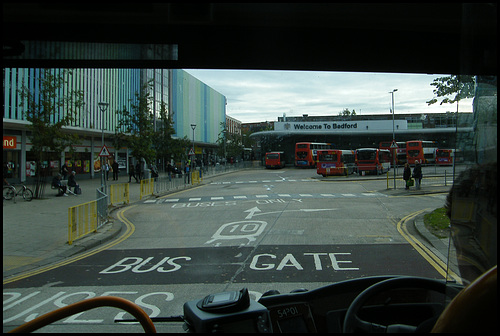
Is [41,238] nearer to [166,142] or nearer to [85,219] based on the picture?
[85,219]

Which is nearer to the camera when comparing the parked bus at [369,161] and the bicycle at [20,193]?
the bicycle at [20,193]

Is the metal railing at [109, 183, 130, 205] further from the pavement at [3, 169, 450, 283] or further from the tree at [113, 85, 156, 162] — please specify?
the tree at [113, 85, 156, 162]

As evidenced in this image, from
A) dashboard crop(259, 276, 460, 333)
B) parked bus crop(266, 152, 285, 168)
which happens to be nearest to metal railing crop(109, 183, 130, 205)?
dashboard crop(259, 276, 460, 333)

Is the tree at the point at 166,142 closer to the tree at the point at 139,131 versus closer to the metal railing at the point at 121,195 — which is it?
the tree at the point at 139,131

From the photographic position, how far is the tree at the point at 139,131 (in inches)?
1094

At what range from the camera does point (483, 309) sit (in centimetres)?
123

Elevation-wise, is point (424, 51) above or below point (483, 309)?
above

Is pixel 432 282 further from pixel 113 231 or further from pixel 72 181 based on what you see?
pixel 72 181

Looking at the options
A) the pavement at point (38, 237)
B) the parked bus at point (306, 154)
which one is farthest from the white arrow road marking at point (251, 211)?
the parked bus at point (306, 154)

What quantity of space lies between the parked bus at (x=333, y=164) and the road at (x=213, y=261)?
21.6 m

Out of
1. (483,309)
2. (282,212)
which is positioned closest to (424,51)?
(483,309)

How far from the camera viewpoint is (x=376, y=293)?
2.26m

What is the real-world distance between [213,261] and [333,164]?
31293 millimetres

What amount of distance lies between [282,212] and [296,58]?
11.2 metres
